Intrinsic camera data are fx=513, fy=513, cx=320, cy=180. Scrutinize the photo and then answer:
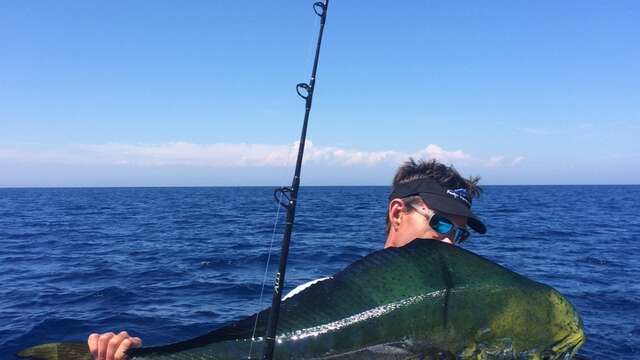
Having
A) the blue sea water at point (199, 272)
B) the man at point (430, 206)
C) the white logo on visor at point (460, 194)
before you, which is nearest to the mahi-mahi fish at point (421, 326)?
the man at point (430, 206)

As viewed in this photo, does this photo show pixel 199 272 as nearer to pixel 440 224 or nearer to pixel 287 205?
pixel 287 205

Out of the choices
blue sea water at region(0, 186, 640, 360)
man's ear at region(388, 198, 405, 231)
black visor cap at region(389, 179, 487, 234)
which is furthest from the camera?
blue sea water at region(0, 186, 640, 360)

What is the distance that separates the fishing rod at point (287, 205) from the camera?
210 centimetres

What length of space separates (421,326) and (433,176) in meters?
1.00

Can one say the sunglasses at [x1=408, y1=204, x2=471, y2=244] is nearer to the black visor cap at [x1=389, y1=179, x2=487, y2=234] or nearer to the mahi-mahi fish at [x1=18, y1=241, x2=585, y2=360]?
the black visor cap at [x1=389, y1=179, x2=487, y2=234]

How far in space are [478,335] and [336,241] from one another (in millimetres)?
17625

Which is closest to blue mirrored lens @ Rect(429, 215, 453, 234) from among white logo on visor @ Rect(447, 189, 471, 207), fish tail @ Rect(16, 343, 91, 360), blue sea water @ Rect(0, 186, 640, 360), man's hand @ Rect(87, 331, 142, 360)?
white logo on visor @ Rect(447, 189, 471, 207)

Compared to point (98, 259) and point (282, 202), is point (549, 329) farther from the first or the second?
point (98, 259)

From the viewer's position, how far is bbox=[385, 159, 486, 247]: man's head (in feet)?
8.82

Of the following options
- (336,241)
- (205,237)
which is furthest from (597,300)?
(205,237)

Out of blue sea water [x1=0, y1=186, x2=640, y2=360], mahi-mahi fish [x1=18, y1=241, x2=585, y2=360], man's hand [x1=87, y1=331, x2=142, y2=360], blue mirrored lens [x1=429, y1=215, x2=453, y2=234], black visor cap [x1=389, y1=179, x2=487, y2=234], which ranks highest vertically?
black visor cap [x1=389, y1=179, x2=487, y2=234]

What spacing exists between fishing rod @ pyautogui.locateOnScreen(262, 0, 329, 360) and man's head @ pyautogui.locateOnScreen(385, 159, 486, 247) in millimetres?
587

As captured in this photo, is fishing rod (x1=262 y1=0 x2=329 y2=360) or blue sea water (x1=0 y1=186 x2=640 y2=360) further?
blue sea water (x1=0 y1=186 x2=640 y2=360)

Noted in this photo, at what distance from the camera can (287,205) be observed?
3037 mm
